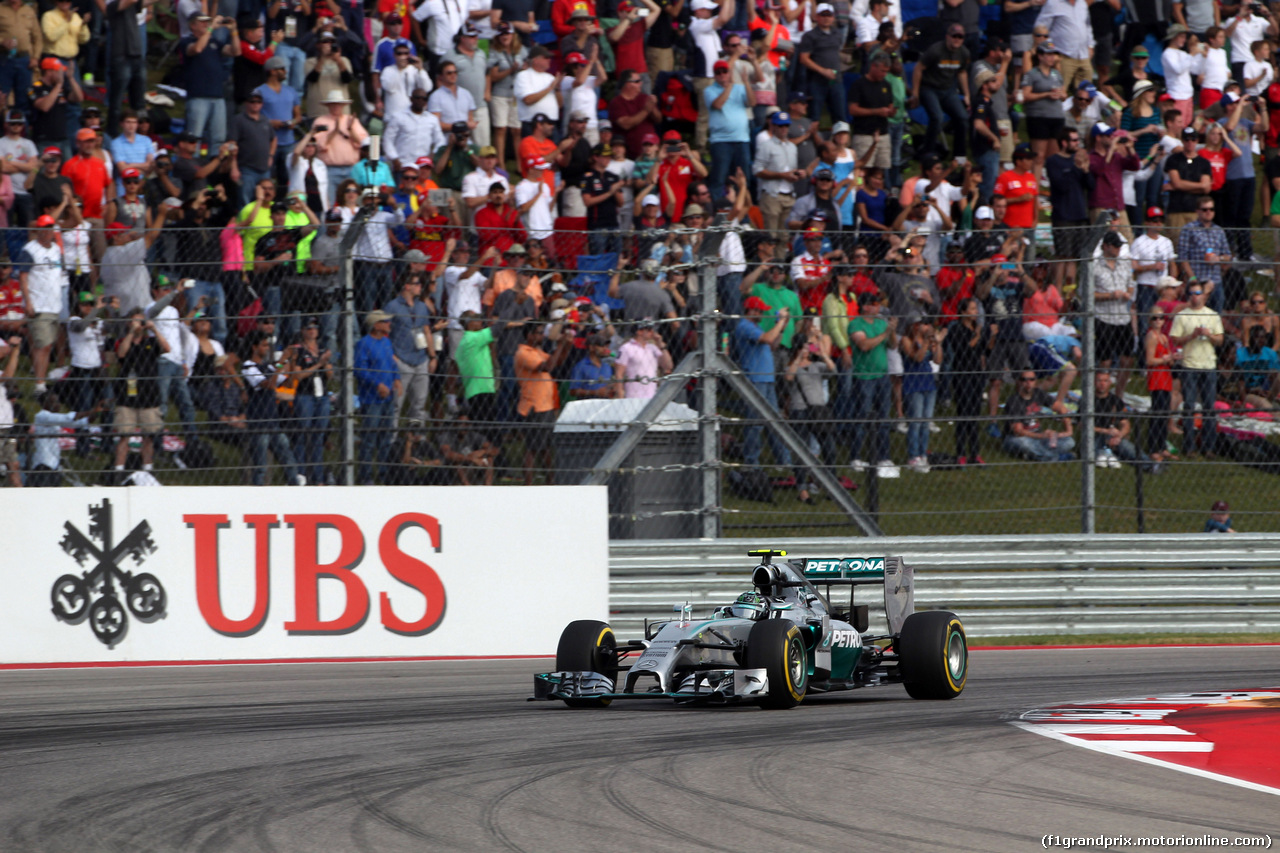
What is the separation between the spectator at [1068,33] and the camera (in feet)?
67.5

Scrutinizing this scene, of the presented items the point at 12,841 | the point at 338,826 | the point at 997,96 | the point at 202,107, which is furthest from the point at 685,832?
the point at 997,96

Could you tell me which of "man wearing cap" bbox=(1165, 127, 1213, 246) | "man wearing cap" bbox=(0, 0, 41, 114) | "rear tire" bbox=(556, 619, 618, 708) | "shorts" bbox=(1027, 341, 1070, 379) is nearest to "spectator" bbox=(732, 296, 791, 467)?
"shorts" bbox=(1027, 341, 1070, 379)

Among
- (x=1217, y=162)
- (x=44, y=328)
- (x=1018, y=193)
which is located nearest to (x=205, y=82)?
(x=44, y=328)

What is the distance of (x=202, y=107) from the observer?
16.7 metres

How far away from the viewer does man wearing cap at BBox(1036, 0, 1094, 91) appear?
2058cm

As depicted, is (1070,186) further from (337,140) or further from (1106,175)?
(337,140)

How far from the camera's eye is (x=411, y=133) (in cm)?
1670

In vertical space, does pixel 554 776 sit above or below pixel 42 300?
below

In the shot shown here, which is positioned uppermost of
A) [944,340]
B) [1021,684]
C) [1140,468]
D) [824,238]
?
[824,238]

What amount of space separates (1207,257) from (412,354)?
625 cm

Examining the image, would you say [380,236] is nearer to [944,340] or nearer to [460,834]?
[944,340]

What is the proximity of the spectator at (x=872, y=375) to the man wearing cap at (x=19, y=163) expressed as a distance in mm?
7529

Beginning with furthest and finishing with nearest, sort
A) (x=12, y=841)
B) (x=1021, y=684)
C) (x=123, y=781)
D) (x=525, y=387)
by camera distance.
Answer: (x=525, y=387) < (x=1021, y=684) < (x=123, y=781) < (x=12, y=841)

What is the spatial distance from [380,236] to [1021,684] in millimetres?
5762
